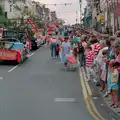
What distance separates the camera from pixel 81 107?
11930mm

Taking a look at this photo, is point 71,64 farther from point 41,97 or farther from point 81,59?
point 41,97

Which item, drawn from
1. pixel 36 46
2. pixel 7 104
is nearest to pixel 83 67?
pixel 7 104

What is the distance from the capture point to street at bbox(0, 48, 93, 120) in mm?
10727

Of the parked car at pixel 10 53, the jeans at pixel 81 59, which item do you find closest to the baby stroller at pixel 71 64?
the jeans at pixel 81 59

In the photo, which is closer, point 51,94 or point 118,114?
point 118,114

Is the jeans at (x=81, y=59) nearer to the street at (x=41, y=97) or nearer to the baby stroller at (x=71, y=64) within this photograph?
the baby stroller at (x=71, y=64)

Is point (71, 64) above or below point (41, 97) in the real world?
above

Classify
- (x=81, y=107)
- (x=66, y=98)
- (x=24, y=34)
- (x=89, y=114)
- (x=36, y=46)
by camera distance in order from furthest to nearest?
(x=36, y=46), (x=24, y=34), (x=66, y=98), (x=81, y=107), (x=89, y=114)

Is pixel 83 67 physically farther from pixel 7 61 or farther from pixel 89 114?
pixel 89 114

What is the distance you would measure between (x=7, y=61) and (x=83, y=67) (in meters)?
5.15

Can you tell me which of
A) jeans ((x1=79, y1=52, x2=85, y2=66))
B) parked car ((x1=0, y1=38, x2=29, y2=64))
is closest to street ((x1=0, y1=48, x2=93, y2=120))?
jeans ((x1=79, y1=52, x2=85, y2=66))

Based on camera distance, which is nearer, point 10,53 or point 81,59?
point 81,59

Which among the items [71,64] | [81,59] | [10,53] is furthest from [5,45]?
[71,64]

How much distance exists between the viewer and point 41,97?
44.5 feet
